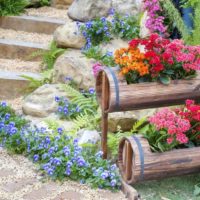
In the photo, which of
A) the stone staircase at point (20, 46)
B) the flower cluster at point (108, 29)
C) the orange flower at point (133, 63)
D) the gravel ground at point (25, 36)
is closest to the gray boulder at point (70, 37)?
the flower cluster at point (108, 29)

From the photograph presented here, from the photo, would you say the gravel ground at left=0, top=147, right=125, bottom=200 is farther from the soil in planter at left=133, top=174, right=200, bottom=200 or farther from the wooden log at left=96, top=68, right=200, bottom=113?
the wooden log at left=96, top=68, right=200, bottom=113

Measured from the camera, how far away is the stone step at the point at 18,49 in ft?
22.0

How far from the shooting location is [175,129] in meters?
4.00

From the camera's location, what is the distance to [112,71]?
4312 millimetres

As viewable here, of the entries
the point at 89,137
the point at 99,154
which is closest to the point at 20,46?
the point at 89,137

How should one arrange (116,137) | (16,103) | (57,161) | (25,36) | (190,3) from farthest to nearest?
1. (25,36)
2. (16,103)
3. (190,3)
4. (116,137)
5. (57,161)

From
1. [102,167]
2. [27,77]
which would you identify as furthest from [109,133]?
[27,77]

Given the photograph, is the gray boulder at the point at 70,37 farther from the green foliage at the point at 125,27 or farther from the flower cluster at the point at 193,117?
the flower cluster at the point at 193,117

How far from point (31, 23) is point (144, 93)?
11.3 ft

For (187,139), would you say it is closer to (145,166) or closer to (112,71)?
(145,166)

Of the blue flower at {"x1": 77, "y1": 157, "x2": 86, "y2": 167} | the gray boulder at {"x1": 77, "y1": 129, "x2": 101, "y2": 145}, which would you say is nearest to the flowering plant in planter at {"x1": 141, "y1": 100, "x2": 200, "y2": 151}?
the blue flower at {"x1": 77, "y1": 157, "x2": 86, "y2": 167}

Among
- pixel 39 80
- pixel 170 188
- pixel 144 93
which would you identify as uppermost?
pixel 144 93

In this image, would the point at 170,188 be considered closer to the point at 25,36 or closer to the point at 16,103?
the point at 16,103

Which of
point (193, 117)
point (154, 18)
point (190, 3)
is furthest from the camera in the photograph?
point (154, 18)
